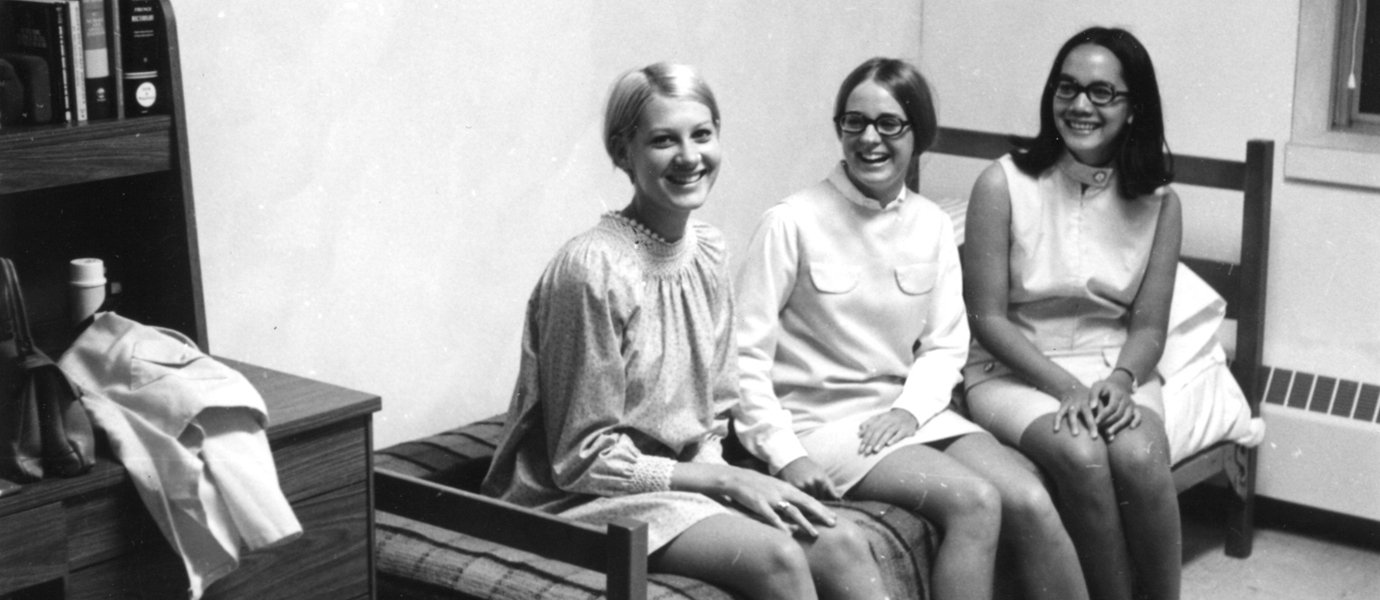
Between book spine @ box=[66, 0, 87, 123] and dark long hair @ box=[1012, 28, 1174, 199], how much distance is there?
1898 mm

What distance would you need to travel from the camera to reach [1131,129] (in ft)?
11.2

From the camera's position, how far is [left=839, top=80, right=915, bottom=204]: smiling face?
9.94ft

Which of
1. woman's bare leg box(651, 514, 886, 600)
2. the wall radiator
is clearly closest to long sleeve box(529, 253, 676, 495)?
woman's bare leg box(651, 514, 886, 600)

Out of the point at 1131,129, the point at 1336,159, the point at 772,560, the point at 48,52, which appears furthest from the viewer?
the point at 1336,159

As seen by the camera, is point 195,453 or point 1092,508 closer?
point 195,453

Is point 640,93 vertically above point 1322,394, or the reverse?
point 640,93

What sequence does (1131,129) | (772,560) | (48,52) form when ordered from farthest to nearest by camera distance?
(1131,129), (772,560), (48,52)

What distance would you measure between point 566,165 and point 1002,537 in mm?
1261

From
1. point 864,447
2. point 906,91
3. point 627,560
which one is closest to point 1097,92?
point 906,91

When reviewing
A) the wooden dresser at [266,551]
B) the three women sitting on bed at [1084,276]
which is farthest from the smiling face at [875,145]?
the wooden dresser at [266,551]

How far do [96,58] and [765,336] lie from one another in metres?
1.26

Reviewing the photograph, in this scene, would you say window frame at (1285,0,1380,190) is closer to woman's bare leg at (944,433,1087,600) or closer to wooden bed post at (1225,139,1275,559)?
wooden bed post at (1225,139,1275,559)

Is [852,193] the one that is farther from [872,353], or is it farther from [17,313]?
[17,313]

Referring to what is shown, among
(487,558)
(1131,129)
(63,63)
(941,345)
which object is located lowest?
(487,558)
